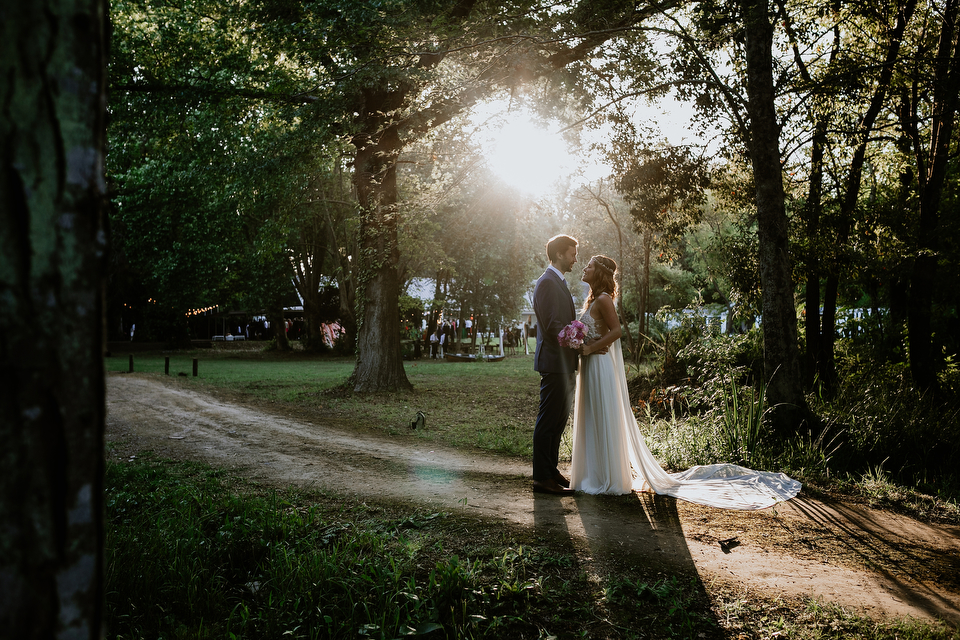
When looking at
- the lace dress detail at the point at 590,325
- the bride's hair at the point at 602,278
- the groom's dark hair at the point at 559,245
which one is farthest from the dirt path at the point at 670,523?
the groom's dark hair at the point at 559,245

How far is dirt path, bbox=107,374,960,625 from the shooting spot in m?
3.96

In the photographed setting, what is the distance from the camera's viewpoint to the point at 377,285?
47.9 ft

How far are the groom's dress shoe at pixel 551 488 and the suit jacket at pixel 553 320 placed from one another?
3.64ft

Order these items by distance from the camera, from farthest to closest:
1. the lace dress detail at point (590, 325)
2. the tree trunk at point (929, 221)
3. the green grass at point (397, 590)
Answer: the tree trunk at point (929, 221)
the lace dress detail at point (590, 325)
the green grass at point (397, 590)

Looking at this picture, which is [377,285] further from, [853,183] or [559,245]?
[853,183]

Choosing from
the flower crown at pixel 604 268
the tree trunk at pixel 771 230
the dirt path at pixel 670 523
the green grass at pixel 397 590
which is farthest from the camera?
the tree trunk at pixel 771 230

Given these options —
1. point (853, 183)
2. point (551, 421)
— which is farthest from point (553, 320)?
point (853, 183)

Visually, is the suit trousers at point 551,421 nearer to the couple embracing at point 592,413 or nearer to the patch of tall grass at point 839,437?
the couple embracing at point 592,413

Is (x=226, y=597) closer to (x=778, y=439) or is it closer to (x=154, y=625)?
(x=154, y=625)

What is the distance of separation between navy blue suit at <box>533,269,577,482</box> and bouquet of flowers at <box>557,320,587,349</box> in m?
0.10

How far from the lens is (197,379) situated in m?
18.5

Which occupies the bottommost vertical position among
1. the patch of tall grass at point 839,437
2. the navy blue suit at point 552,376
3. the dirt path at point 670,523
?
the dirt path at point 670,523

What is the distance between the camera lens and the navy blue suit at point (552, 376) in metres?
6.01

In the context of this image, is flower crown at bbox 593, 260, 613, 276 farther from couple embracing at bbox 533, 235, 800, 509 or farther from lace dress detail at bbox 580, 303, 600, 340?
lace dress detail at bbox 580, 303, 600, 340
